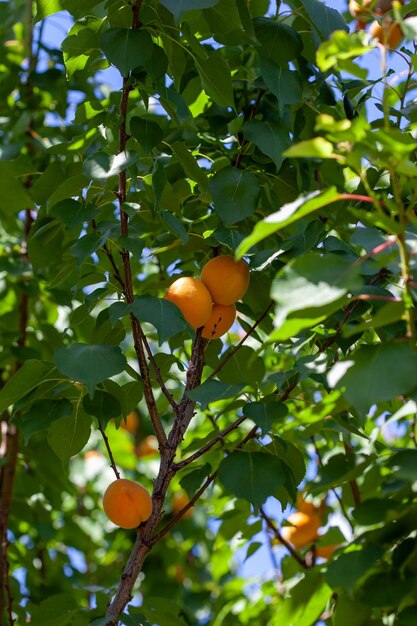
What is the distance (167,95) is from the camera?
4.41 feet

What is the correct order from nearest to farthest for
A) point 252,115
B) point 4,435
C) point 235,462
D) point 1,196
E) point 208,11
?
point 1,196
point 235,462
point 208,11
point 252,115
point 4,435

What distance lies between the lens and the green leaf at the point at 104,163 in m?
1.22

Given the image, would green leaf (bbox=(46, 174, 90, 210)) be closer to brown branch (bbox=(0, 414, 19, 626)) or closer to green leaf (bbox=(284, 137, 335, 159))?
green leaf (bbox=(284, 137, 335, 159))

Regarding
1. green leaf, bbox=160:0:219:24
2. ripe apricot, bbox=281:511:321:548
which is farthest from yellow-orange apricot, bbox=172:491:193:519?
green leaf, bbox=160:0:219:24

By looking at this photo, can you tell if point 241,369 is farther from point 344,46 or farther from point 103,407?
point 344,46

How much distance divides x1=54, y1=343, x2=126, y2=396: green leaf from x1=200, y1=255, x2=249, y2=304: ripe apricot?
0.65 ft

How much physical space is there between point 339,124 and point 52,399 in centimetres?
68

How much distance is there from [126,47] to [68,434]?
0.59 meters

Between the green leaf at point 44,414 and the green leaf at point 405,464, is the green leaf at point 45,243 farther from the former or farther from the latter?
the green leaf at point 405,464

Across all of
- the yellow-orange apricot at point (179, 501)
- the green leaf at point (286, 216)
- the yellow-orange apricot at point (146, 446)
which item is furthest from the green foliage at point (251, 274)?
the yellow-orange apricot at point (146, 446)

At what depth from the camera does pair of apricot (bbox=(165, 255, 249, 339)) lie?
1.27 metres

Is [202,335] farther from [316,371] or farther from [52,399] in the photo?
[316,371]

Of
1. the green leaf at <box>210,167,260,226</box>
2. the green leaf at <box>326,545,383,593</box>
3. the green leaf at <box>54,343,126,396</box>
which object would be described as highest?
the green leaf at <box>210,167,260,226</box>

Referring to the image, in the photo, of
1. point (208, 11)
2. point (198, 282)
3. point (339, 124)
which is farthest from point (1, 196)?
point (208, 11)
